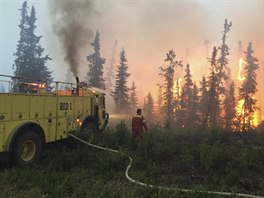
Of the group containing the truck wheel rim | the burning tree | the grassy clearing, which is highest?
the burning tree

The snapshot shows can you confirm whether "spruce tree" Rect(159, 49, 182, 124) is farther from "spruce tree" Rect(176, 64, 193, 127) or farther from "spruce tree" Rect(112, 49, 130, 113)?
"spruce tree" Rect(112, 49, 130, 113)

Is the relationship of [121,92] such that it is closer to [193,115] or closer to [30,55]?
[193,115]

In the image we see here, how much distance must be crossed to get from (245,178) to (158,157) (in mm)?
3327

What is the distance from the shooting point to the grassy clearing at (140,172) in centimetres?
837

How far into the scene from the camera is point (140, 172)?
10.4 metres

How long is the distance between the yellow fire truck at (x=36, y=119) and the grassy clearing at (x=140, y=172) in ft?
2.00

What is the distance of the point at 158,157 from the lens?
40.5ft

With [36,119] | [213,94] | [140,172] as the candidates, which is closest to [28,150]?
[36,119]

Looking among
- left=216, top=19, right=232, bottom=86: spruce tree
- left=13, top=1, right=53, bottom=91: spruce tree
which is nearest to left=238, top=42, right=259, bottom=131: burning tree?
left=216, top=19, right=232, bottom=86: spruce tree

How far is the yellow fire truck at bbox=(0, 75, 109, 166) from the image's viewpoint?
35.4 feet

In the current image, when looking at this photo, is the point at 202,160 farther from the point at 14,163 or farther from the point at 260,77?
the point at 260,77

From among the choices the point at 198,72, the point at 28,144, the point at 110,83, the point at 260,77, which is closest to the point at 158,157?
the point at 28,144

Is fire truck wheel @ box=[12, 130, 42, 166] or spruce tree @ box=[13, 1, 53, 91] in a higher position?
spruce tree @ box=[13, 1, 53, 91]

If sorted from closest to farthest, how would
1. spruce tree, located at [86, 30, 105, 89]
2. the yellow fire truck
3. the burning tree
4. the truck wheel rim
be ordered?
the yellow fire truck
the truck wheel rim
spruce tree, located at [86, 30, 105, 89]
the burning tree
